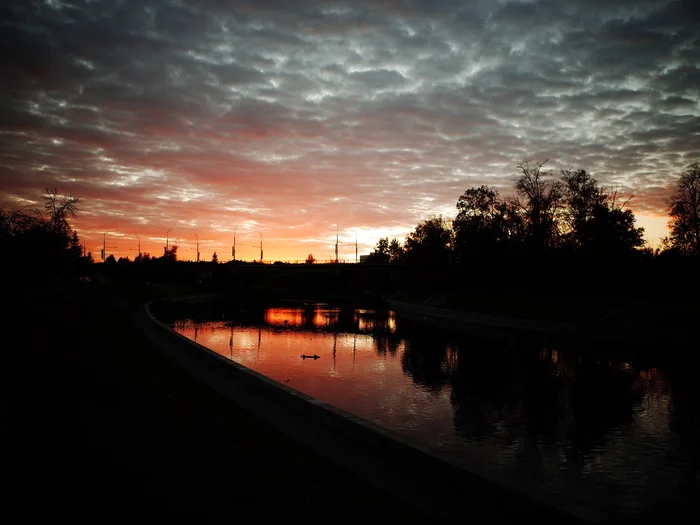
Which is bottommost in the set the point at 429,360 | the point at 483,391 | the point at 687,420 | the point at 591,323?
the point at 429,360

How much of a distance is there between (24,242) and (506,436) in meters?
44.5

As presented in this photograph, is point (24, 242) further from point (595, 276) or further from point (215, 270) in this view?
point (215, 270)

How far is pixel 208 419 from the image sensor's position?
12812mm

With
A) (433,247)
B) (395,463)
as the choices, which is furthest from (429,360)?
(433,247)

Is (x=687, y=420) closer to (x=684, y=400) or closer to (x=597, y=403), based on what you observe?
(x=597, y=403)

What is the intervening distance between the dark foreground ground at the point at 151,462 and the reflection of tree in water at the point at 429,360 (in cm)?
974

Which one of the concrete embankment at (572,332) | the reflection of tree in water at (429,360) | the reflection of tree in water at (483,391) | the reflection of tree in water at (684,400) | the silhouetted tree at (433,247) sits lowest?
the reflection of tree in water at (429,360)

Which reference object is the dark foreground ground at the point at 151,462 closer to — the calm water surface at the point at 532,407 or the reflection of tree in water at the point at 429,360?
the calm water surface at the point at 532,407

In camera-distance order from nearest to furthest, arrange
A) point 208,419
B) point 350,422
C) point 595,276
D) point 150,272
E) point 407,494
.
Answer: point 407,494
point 350,422
point 208,419
point 595,276
point 150,272

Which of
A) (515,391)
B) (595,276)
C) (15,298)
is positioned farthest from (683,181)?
(15,298)

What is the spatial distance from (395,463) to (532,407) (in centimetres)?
989

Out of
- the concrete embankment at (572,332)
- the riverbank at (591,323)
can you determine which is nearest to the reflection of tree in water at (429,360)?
the concrete embankment at (572,332)

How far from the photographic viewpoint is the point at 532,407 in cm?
1750

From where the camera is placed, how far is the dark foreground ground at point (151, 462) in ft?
24.1
